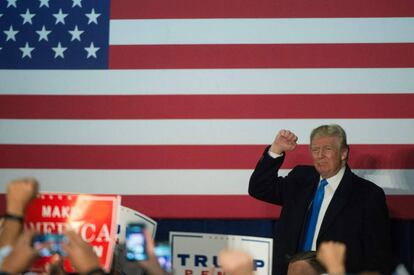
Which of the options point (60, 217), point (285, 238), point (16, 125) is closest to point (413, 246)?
point (285, 238)

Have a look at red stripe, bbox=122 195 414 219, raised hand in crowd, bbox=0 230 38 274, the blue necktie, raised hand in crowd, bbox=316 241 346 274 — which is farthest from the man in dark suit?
raised hand in crowd, bbox=0 230 38 274

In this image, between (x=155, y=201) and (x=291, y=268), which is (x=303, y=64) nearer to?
(x=155, y=201)

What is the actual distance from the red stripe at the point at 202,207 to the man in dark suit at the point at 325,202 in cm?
25

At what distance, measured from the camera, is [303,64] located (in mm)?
3756

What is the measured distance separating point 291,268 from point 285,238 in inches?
25.0

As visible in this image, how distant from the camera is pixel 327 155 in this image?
10.7 ft

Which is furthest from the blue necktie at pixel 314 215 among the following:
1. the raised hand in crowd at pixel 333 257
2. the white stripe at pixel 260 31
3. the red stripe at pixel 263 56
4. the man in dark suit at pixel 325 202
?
the raised hand in crowd at pixel 333 257

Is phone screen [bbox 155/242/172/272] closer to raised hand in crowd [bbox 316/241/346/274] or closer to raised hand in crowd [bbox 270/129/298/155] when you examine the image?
raised hand in crowd [bbox 316/241/346/274]

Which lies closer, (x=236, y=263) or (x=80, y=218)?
(x=236, y=263)

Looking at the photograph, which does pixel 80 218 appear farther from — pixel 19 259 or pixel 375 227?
pixel 375 227

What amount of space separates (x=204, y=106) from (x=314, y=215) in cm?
85

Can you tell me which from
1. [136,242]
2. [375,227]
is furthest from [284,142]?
[136,242]

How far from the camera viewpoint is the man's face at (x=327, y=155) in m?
3.28

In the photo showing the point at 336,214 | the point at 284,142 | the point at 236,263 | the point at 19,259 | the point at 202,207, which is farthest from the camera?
the point at 202,207
